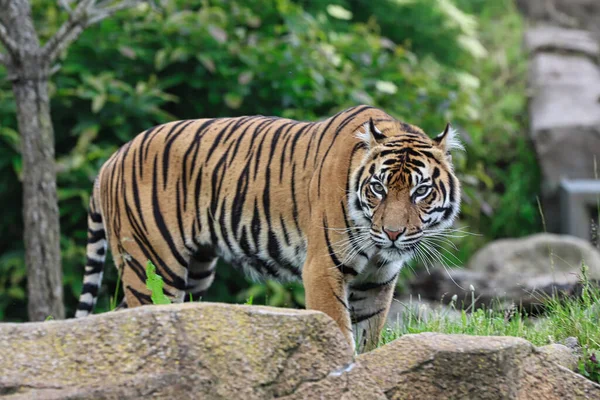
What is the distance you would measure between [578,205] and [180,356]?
9.06 metres

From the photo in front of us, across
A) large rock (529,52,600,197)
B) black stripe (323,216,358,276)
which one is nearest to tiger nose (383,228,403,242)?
black stripe (323,216,358,276)

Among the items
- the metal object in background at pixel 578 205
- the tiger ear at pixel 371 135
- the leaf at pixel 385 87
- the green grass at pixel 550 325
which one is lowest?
the metal object in background at pixel 578 205

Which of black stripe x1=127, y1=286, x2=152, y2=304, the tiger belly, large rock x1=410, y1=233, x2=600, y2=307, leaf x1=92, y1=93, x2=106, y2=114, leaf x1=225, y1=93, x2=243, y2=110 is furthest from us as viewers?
large rock x1=410, y1=233, x2=600, y2=307

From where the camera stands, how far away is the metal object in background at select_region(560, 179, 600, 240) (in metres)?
11.0

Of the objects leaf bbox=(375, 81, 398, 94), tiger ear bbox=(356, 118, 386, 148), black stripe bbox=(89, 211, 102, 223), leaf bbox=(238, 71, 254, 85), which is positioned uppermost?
leaf bbox=(238, 71, 254, 85)

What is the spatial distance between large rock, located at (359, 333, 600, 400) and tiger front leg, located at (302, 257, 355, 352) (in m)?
0.98

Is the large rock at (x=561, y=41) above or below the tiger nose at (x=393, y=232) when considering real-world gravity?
above

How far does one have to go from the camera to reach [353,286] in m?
4.61

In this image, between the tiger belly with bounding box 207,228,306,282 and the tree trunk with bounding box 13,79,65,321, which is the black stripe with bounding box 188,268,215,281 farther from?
the tree trunk with bounding box 13,79,65,321

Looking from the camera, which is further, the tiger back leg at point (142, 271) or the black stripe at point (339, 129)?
the tiger back leg at point (142, 271)

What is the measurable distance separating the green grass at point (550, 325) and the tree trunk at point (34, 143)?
228 centimetres

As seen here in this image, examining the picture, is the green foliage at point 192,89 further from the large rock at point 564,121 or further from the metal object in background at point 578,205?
the large rock at point 564,121

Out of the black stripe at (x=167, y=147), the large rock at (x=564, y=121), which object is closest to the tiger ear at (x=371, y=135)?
the black stripe at (x=167, y=147)

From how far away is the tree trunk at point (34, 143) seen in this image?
18.2 feet
